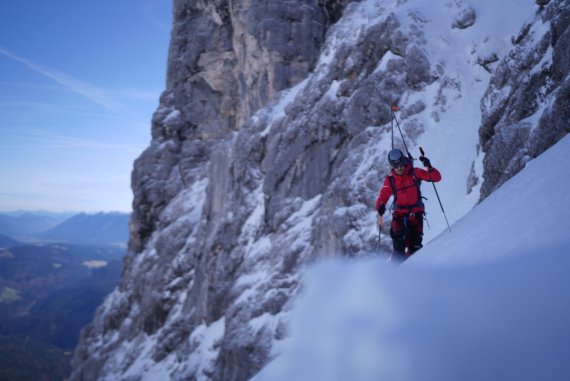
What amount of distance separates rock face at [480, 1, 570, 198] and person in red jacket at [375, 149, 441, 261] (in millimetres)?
2383

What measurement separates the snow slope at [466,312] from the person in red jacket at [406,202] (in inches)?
124

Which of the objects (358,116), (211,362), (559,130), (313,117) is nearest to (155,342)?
(211,362)

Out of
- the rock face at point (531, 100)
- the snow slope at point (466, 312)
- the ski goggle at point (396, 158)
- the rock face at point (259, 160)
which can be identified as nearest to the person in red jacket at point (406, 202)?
the ski goggle at point (396, 158)

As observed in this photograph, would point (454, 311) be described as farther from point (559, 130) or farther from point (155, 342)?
point (155, 342)

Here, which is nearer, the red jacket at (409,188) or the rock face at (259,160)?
the red jacket at (409,188)

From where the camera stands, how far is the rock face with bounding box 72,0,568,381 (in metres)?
17.4

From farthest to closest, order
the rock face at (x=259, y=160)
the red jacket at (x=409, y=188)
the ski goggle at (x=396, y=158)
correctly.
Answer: the rock face at (x=259, y=160) → the red jacket at (x=409, y=188) → the ski goggle at (x=396, y=158)

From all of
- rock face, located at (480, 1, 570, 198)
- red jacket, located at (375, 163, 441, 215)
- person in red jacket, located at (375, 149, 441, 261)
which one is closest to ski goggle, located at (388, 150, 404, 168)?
person in red jacket, located at (375, 149, 441, 261)

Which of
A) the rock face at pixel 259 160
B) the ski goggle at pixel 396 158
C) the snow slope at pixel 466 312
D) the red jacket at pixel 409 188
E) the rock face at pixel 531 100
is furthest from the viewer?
the rock face at pixel 259 160

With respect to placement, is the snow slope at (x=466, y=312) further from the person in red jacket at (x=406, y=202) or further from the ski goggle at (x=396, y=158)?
the person in red jacket at (x=406, y=202)

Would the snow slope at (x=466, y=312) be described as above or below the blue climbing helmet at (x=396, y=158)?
below

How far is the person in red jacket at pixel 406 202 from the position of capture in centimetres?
800

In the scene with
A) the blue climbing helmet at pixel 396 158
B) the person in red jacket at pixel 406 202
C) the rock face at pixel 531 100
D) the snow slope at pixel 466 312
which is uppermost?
the rock face at pixel 531 100

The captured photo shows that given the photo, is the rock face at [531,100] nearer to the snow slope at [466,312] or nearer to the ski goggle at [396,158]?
the ski goggle at [396,158]
